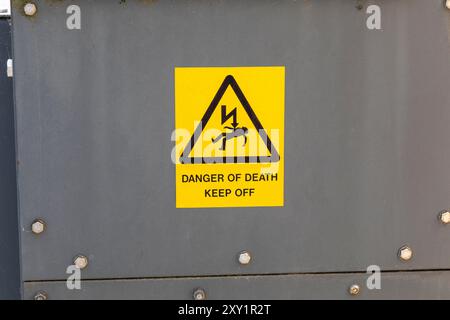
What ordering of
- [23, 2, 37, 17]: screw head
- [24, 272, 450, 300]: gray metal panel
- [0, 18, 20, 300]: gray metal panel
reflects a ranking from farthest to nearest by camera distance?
[0, 18, 20, 300]: gray metal panel → [24, 272, 450, 300]: gray metal panel → [23, 2, 37, 17]: screw head

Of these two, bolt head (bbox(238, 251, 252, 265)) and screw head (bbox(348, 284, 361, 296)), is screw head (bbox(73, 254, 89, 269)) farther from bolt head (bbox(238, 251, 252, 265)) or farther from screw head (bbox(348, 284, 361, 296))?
screw head (bbox(348, 284, 361, 296))

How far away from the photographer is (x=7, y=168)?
1.97m

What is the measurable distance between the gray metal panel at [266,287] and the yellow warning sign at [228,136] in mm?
258

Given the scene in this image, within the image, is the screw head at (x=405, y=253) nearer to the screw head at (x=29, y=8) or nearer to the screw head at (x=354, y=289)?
the screw head at (x=354, y=289)

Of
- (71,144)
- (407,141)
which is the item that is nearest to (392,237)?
(407,141)

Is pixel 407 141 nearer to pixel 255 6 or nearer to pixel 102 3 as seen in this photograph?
pixel 255 6

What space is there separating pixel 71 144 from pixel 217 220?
1.65ft

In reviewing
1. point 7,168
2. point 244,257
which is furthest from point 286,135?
point 7,168

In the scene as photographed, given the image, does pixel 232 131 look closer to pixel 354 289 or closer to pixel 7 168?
pixel 354 289

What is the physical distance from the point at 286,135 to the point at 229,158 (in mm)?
191

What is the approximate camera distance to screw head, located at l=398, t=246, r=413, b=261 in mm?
1822

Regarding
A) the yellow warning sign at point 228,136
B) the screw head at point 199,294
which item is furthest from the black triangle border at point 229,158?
the screw head at point 199,294

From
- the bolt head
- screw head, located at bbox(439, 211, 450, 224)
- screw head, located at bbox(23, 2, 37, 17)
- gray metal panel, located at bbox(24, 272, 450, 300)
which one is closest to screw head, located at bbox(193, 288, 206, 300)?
gray metal panel, located at bbox(24, 272, 450, 300)

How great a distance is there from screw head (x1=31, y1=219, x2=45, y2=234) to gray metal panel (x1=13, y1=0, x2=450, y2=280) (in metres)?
0.02
